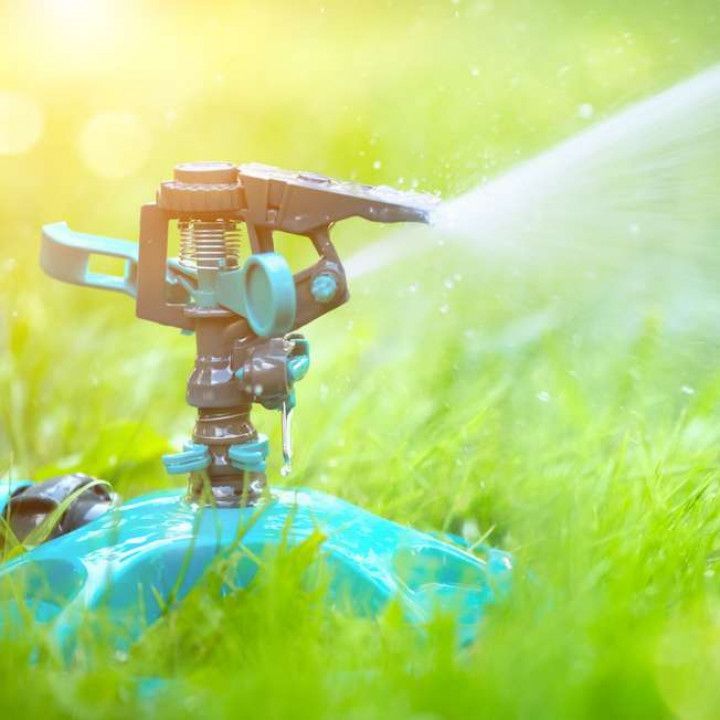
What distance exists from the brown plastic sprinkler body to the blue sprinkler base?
0.16ft

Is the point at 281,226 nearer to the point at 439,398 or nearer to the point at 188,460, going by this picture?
the point at 188,460

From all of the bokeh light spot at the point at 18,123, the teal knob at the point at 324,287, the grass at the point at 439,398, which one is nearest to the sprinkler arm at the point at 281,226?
the teal knob at the point at 324,287

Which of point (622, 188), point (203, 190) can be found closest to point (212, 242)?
point (203, 190)

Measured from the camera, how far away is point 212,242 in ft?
4.19

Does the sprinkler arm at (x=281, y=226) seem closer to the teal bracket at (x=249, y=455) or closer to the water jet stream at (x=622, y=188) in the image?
the teal bracket at (x=249, y=455)

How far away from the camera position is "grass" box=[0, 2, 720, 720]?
3.18ft

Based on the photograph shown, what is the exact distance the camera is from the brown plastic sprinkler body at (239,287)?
1219 millimetres

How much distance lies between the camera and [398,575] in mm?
1241

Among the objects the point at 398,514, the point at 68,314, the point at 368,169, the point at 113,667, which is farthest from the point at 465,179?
the point at 113,667

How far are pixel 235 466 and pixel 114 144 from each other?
1644 millimetres

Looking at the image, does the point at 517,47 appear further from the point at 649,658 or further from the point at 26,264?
the point at 649,658

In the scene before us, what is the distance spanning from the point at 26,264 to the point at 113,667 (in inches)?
63.9

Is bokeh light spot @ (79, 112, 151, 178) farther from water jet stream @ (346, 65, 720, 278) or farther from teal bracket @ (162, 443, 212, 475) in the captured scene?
teal bracket @ (162, 443, 212, 475)

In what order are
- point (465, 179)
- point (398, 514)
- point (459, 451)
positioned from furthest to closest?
point (465, 179) < point (459, 451) < point (398, 514)
